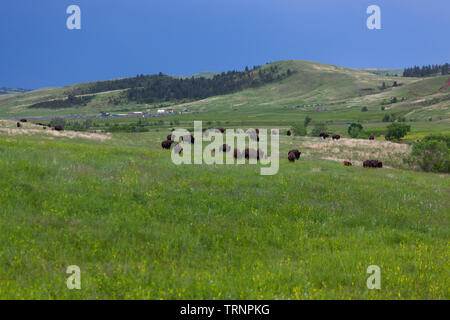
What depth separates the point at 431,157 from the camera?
123ft

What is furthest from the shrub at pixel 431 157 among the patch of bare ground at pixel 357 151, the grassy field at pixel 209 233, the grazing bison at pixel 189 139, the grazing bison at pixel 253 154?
the grazing bison at pixel 189 139

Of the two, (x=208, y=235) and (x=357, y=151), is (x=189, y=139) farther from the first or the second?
(x=208, y=235)

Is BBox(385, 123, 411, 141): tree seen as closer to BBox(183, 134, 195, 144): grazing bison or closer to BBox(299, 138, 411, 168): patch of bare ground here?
BBox(299, 138, 411, 168): patch of bare ground

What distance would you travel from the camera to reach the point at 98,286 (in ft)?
23.5

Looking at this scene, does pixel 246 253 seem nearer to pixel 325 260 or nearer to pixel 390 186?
pixel 325 260

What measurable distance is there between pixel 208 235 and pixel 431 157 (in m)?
36.1

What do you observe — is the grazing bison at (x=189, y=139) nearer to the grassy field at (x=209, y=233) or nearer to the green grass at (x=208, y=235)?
the grassy field at (x=209, y=233)

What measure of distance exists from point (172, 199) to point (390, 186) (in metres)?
11.8

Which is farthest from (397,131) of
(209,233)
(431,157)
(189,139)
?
(209,233)

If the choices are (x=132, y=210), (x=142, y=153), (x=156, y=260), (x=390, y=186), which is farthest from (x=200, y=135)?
(x=156, y=260)

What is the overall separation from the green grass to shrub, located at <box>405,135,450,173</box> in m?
23.9

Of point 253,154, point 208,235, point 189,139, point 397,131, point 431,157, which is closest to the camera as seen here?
point 208,235

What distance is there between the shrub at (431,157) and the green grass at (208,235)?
2387cm

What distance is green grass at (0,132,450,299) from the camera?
24.1 ft
